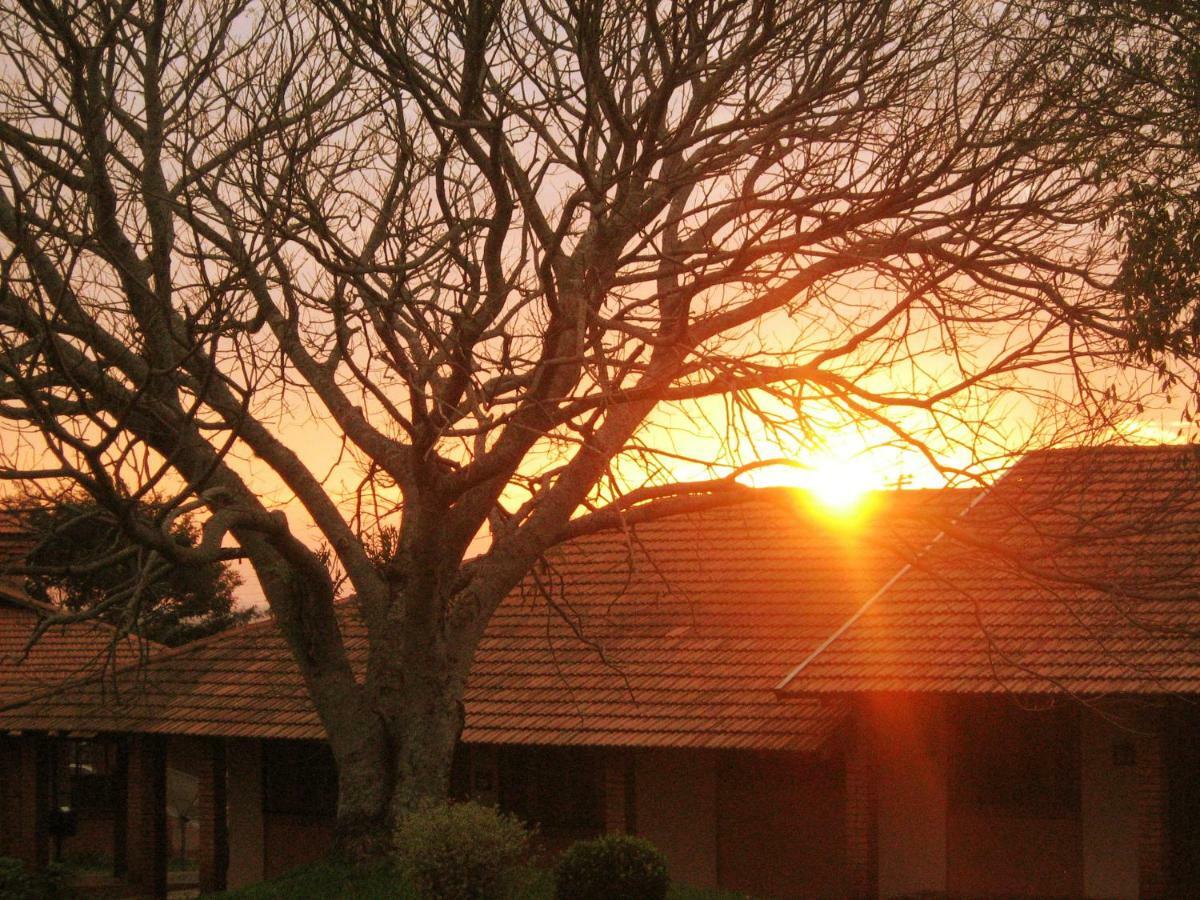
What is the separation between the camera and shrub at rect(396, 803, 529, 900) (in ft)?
38.8

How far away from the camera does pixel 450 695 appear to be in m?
13.2

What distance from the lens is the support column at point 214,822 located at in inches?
779

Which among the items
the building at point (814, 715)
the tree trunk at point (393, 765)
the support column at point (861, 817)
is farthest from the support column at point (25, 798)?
the support column at point (861, 817)

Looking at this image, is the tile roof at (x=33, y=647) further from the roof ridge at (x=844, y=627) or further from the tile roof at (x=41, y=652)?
the roof ridge at (x=844, y=627)

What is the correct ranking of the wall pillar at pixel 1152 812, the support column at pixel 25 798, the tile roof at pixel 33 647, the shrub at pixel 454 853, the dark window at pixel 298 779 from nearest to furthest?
the shrub at pixel 454 853 < the wall pillar at pixel 1152 812 < the dark window at pixel 298 779 < the tile roof at pixel 33 647 < the support column at pixel 25 798

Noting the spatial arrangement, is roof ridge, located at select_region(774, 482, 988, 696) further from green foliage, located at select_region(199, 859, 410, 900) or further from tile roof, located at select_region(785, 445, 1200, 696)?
green foliage, located at select_region(199, 859, 410, 900)

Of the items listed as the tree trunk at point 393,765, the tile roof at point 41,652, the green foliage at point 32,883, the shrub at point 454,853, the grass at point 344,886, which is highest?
the tile roof at point 41,652

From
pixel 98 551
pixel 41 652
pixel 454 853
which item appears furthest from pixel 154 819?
pixel 454 853

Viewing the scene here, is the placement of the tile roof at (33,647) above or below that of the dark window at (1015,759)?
above

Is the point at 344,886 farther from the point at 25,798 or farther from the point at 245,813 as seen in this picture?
the point at 25,798

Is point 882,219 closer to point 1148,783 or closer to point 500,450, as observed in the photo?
point 500,450

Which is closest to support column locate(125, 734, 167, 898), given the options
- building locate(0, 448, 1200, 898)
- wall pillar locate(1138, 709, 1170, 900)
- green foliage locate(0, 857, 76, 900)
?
building locate(0, 448, 1200, 898)

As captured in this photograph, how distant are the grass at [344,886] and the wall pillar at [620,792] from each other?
139 inches

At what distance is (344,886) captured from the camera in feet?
41.4
